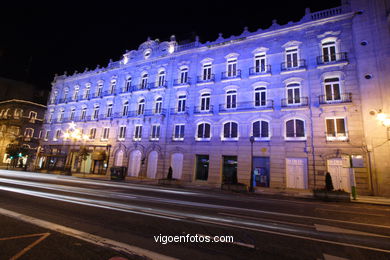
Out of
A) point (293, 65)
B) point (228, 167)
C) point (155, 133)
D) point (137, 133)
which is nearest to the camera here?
point (293, 65)

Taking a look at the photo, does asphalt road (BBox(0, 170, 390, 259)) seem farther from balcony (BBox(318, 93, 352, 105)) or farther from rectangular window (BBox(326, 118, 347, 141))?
balcony (BBox(318, 93, 352, 105))

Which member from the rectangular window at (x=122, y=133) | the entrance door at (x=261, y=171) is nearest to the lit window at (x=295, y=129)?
the entrance door at (x=261, y=171)

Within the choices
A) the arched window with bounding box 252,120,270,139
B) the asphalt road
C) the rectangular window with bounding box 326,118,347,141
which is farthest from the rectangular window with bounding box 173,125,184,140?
the asphalt road

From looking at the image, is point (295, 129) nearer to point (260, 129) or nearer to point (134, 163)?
point (260, 129)

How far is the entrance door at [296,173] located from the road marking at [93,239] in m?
18.0

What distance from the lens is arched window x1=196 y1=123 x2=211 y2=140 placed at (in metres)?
23.2

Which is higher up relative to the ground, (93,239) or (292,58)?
(292,58)

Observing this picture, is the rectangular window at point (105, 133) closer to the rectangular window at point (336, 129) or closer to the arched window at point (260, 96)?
the arched window at point (260, 96)

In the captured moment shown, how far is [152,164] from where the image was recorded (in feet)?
83.5

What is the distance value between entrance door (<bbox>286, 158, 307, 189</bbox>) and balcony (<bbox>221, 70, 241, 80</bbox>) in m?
11.0

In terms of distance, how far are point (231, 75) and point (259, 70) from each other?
3.29 metres

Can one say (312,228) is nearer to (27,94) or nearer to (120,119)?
(120,119)

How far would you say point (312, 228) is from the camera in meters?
5.98

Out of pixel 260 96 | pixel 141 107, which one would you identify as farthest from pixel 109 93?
pixel 260 96
